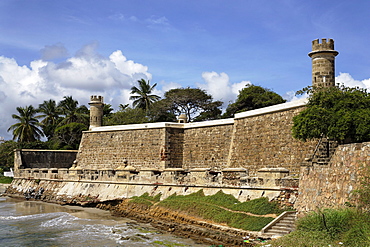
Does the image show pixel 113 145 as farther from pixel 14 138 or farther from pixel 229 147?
pixel 14 138

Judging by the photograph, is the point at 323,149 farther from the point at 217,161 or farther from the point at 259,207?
the point at 217,161

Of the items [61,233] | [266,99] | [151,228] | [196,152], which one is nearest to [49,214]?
[61,233]

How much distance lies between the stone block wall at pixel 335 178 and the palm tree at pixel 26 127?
1540 inches

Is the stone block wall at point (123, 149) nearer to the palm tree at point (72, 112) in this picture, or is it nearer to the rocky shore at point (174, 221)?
the rocky shore at point (174, 221)

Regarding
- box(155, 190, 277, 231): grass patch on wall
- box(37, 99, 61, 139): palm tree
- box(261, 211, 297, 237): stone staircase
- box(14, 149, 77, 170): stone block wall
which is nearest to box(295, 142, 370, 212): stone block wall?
box(261, 211, 297, 237): stone staircase

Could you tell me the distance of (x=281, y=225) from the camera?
13.6 meters

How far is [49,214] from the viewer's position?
73.9ft

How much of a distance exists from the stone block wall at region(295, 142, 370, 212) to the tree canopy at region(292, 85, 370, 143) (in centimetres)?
231

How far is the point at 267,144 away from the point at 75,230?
34.6ft

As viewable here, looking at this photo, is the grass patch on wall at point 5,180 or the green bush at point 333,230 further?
the grass patch on wall at point 5,180

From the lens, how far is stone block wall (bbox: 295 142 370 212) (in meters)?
11.7

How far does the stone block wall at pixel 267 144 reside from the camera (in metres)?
20.2

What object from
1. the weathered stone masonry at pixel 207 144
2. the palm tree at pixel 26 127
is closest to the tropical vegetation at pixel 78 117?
the palm tree at pixel 26 127

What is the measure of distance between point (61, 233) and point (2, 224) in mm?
4201
